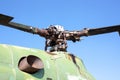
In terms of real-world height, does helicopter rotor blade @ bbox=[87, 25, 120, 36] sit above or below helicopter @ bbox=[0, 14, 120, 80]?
above

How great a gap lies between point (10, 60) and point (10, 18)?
3.33 feet

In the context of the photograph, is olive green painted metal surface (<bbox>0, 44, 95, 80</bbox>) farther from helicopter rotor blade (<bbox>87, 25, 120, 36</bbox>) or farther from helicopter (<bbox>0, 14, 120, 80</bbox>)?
helicopter rotor blade (<bbox>87, 25, 120, 36</bbox>)

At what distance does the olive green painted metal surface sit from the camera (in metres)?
7.18

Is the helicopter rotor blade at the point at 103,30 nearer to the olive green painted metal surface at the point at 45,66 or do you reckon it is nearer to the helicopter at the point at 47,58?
the helicopter at the point at 47,58

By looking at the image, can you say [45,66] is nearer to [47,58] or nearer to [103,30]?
[47,58]

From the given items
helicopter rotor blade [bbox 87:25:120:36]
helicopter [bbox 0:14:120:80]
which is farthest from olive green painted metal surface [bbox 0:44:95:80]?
helicopter rotor blade [bbox 87:25:120:36]

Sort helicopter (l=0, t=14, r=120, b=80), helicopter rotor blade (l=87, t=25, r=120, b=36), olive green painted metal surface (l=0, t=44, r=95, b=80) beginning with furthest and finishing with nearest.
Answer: helicopter rotor blade (l=87, t=25, r=120, b=36)
helicopter (l=0, t=14, r=120, b=80)
olive green painted metal surface (l=0, t=44, r=95, b=80)

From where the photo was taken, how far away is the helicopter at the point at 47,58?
7305mm

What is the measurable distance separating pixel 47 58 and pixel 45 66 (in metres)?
0.36

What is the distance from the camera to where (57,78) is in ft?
27.2

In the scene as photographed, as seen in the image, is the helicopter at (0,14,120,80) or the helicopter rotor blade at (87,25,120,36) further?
the helicopter rotor blade at (87,25,120,36)

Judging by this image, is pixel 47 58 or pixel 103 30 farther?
pixel 103 30

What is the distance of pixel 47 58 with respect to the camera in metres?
8.46

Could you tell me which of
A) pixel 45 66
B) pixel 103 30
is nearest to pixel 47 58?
pixel 45 66
